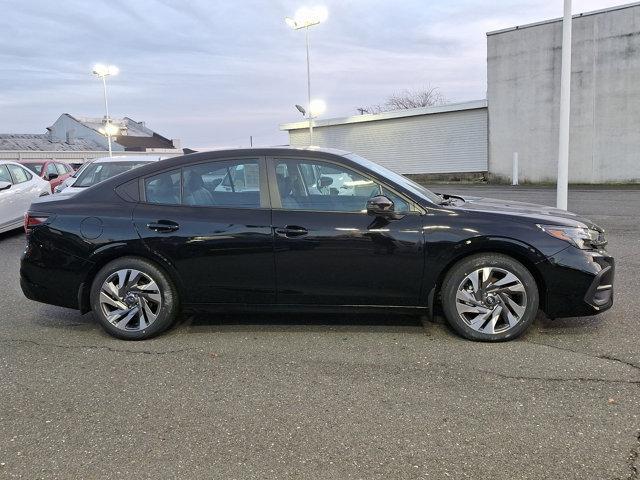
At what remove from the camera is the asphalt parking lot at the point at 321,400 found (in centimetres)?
281

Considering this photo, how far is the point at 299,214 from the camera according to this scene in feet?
14.8

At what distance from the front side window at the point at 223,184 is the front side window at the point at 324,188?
0.23 m

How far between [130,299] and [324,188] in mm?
1866

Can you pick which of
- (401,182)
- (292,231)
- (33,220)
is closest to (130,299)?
(33,220)

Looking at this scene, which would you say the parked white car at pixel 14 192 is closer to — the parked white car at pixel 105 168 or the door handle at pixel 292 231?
the parked white car at pixel 105 168

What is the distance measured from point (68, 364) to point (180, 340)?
34.4 inches

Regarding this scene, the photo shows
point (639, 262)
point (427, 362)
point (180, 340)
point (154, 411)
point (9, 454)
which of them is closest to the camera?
point (9, 454)

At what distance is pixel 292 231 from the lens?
4465 mm

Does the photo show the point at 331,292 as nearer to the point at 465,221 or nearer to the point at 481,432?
the point at 465,221

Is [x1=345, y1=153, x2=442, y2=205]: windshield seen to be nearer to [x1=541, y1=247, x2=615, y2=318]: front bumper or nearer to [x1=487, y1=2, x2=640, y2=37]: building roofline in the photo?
[x1=541, y1=247, x2=615, y2=318]: front bumper

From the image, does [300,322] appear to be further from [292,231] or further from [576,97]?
[576,97]

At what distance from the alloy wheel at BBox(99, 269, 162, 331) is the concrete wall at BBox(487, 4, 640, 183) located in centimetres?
2473

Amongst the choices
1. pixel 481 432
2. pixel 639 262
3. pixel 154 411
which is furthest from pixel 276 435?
pixel 639 262

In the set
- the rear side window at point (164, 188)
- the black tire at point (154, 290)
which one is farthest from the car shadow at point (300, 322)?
the rear side window at point (164, 188)
